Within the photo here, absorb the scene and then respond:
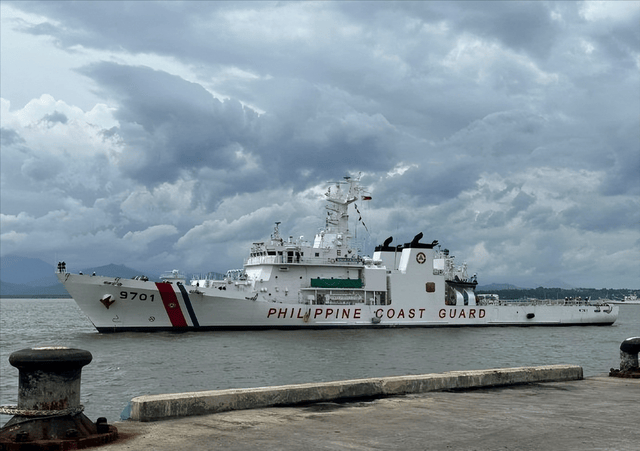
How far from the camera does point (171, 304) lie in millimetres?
32969

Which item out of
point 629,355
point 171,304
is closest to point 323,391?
point 629,355

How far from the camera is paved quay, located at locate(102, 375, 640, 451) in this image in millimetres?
4621

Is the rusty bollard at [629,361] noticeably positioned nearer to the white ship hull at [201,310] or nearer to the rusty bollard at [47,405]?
the rusty bollard at [47,405]

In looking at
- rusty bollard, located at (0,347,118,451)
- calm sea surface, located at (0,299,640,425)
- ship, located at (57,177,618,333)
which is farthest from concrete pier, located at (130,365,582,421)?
ship, located at (57,177,618,333)

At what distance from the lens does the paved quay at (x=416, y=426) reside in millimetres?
4621

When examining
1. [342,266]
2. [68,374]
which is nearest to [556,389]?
[68,374]

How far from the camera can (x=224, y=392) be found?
5.94 m

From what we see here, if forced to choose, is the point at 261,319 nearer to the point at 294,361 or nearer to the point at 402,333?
the point at 402,333

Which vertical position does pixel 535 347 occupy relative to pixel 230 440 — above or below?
below

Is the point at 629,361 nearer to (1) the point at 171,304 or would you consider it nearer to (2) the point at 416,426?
(2) the point at 416,426

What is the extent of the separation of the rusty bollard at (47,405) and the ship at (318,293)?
2896 cm

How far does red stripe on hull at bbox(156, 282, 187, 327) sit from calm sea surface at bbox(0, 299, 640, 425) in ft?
3.12

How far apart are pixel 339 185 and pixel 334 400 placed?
120ft

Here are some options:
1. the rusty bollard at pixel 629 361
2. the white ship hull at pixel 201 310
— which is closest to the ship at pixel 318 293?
the white ship hull at pixel 201 310
